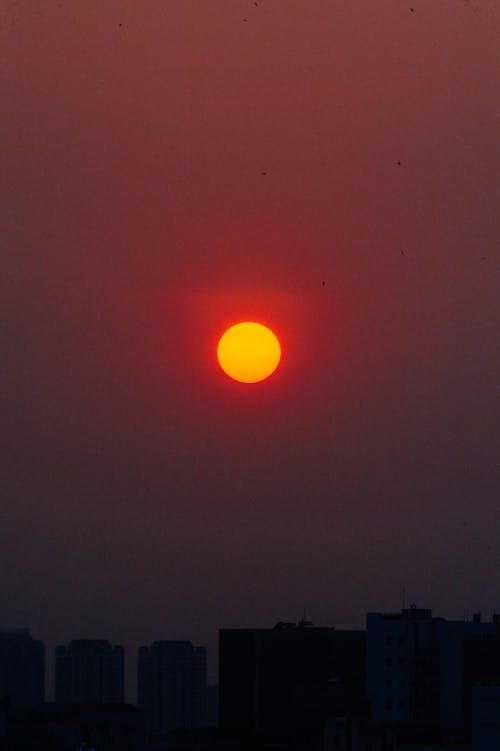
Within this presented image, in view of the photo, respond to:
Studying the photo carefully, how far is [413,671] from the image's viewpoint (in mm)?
34406

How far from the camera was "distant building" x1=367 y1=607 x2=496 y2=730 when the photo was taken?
3425 cm

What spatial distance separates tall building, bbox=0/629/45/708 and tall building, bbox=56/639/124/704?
623 mm

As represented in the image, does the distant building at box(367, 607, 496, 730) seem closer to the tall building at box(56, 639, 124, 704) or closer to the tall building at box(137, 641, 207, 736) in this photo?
the tall building at box(137, 641, 207, 736)

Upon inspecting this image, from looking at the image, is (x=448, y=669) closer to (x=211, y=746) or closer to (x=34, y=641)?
(x=211, y=746)

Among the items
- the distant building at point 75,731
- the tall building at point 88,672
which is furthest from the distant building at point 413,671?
the tall building at point 88,672

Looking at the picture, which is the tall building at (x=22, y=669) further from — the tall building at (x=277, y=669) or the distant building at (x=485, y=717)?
the distant building at (x=485, y=717)

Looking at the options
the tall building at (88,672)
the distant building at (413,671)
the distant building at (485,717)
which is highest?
the tall building at (88,672)

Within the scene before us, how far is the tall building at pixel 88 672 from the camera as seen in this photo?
49.4 meters

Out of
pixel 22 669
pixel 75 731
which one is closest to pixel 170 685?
pixel 22 669

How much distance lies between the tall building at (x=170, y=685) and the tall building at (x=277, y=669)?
5049 millimetres

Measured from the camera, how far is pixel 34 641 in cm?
4944

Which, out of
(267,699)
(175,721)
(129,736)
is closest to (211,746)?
(129,736)

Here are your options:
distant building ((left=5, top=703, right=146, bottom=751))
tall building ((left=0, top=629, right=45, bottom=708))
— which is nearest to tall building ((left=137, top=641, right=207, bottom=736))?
tall building ((left=0, top=629, right=45, bottom=708))

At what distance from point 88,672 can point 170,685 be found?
2190mm
